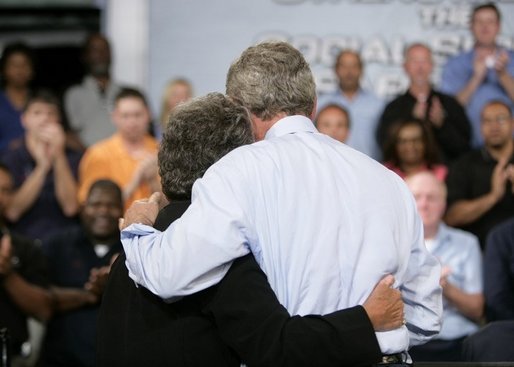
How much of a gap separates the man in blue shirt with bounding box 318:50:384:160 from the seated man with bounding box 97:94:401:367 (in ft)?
14.8

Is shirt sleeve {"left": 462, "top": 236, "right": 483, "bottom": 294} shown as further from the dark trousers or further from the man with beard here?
the man with beard

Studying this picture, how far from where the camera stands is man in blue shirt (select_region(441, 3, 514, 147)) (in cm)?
778

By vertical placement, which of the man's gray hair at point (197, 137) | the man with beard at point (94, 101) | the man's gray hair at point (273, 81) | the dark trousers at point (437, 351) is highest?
the man's gray hair at point (273, 81)

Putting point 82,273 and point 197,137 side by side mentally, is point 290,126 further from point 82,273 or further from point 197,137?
point 82,273

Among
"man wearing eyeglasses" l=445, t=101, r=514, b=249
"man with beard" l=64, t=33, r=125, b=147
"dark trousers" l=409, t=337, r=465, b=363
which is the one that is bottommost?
"dark trousers" l=409, t=337, r=465, b=363

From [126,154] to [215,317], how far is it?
4.40 metres

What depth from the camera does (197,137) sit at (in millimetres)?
3260

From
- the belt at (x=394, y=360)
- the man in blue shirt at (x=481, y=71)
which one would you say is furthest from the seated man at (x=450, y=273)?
the belt at (x=394, y=360)

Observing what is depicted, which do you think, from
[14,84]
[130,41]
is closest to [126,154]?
[14,84]

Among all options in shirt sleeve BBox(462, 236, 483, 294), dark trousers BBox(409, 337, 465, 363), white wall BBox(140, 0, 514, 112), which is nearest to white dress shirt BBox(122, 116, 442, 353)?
dark trousers BBox(409, 337, 465, 363)

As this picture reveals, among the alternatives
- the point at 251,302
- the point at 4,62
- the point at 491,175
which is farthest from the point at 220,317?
the point at 4,62

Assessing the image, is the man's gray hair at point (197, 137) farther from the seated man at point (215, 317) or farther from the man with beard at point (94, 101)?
the man with beard at point (94, 101)

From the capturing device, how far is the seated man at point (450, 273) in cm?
621

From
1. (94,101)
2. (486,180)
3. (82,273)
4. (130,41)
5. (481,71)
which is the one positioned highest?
(130,41)
